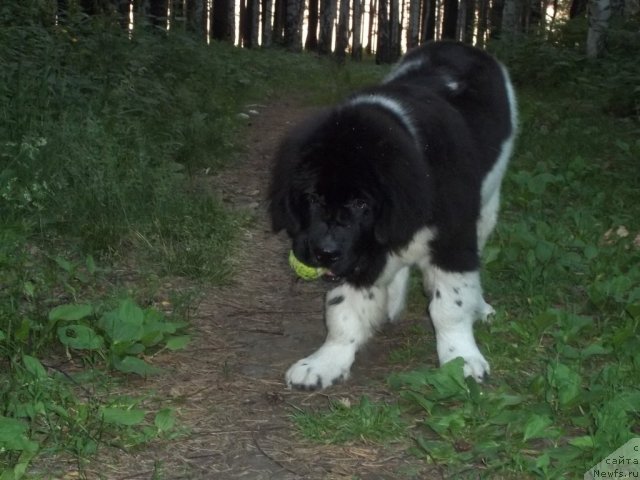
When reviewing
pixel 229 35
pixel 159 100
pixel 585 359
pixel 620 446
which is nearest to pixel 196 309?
pixel 585 359

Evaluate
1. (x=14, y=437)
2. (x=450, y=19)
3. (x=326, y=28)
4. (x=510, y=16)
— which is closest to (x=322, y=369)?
(x=14, y=437)

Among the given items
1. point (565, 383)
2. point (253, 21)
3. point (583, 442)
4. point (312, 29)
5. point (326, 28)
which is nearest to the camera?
point (583, 442)

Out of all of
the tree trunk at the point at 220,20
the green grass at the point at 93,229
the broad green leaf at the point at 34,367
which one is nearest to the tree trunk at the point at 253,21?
the tree trunk at the point at 220,20

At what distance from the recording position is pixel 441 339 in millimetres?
3619

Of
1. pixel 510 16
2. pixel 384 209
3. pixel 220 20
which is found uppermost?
pixel 384 209

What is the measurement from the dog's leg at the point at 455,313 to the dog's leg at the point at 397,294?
0.45m

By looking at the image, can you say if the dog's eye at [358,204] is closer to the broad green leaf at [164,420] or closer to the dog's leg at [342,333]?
the dog's leg at [342,333]

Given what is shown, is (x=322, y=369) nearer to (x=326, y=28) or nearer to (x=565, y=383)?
(x=565, y=383)

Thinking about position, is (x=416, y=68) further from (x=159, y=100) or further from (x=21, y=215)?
(x=159, y=100)

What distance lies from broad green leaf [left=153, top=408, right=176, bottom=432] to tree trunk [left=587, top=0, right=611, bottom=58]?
10512 mm

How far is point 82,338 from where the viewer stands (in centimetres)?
325

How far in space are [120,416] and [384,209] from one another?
1185 mm

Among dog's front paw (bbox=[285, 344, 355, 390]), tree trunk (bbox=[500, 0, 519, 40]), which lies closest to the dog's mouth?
dog's front paw (bbox=[285, 344, 355, 390])

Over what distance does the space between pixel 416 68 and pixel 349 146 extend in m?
1.71
